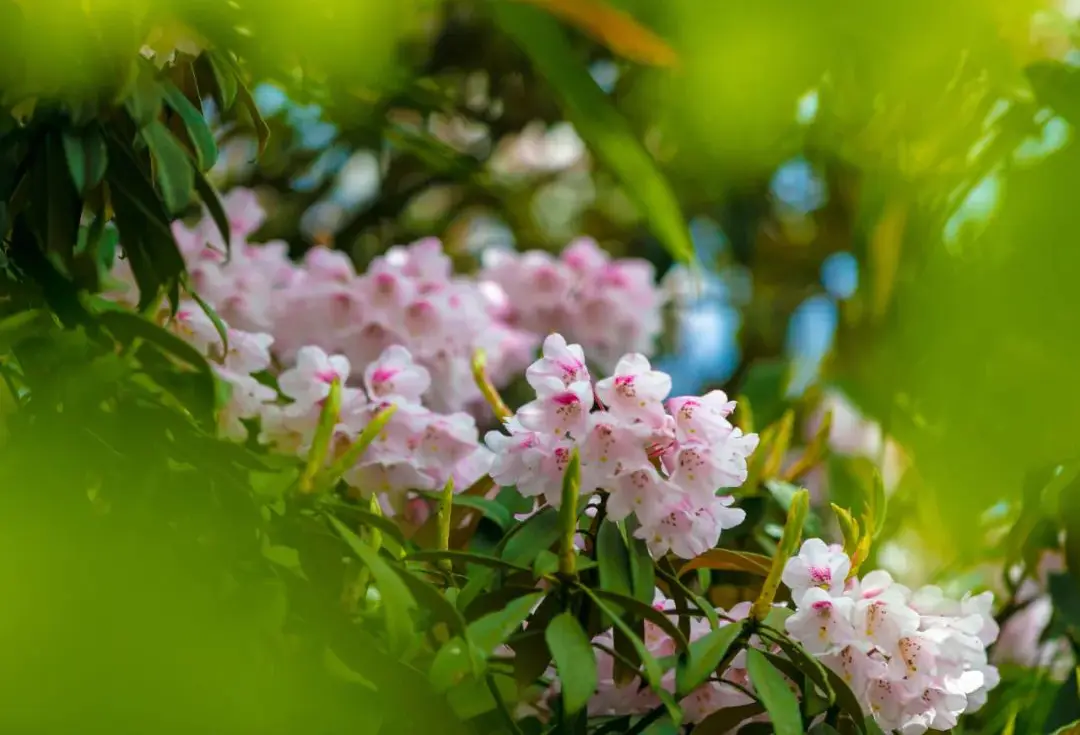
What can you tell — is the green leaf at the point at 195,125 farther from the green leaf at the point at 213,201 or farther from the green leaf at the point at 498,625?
the green leaf at the point at 498,625

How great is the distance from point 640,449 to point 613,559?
45 millimetres

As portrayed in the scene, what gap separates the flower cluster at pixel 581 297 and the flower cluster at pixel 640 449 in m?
0.49

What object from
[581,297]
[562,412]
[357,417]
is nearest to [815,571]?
[562,412]

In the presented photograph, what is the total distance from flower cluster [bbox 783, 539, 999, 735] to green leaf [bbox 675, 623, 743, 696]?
1.3 inches

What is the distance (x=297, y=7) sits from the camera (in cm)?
24

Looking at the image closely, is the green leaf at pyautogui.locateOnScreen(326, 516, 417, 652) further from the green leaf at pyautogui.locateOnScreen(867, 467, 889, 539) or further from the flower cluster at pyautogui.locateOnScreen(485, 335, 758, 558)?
the green leaf at pyautogui.locateOnScreen(867, 467, 889, 539)

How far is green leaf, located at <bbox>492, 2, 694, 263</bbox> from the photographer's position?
0.67 m

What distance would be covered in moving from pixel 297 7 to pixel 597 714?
0.37 metres

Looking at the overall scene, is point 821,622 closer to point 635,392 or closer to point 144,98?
point 635,392

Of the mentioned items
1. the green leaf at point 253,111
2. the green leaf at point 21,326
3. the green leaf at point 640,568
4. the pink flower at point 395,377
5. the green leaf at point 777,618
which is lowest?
the pink flower at point 395,377

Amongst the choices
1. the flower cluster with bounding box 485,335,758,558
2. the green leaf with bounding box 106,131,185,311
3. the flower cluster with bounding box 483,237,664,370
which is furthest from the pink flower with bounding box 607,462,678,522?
the flower cluster with bounding box 483,237,664,370

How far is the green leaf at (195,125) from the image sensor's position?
1.64 ft

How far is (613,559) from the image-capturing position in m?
0.46

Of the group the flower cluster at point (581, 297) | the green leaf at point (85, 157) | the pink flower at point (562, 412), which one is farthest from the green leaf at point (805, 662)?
the flower cluster at point (581, 297)
